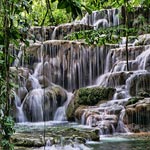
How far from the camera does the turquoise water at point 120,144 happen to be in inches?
370

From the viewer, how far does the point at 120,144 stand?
9914 mm

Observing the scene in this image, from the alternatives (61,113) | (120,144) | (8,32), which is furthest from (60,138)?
(8,32)

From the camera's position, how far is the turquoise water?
9398 millimetres

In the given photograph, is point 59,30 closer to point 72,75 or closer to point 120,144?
point 72,75

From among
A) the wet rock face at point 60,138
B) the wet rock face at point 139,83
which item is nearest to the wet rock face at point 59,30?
the wet rock face at point 139,83

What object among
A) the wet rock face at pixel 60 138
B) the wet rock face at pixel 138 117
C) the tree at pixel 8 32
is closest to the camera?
the tree at pixel 8 32

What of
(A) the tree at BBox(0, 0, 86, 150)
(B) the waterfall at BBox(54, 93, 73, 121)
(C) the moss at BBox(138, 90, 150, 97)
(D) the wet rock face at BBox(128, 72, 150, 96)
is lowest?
(B) the waterfall at BBox(54, 93, 73, 121)

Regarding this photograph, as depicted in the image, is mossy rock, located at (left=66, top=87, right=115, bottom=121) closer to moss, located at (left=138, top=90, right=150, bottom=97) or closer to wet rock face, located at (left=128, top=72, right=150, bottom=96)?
wet rock face, located at (left=128, top=72, right=150, bottom=96)

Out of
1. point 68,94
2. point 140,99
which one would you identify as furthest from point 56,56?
point 140,99

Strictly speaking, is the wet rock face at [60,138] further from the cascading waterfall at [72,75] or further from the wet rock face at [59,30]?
the wet rock face at [59,30]

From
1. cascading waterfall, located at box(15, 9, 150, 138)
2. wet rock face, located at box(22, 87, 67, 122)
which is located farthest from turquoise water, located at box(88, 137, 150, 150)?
wet rock face, located at box(22, 87, 67, 122)

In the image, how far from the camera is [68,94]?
18344 millimetres

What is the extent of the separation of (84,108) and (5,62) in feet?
41.4

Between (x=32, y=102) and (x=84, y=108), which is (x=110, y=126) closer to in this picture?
(x=84, y=108)
